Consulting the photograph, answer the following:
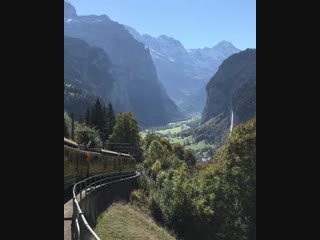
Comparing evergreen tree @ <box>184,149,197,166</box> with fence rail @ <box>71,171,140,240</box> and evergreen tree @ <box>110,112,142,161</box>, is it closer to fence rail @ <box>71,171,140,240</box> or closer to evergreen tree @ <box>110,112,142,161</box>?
evergreen tree @ <box>110,112,142,161</box>

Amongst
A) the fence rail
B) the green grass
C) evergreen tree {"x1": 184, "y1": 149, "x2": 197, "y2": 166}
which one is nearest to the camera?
the fence rail

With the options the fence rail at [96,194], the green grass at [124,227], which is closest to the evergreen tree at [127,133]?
the fence rail at [96,194]

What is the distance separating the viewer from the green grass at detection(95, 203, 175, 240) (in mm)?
24625

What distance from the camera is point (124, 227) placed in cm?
2714

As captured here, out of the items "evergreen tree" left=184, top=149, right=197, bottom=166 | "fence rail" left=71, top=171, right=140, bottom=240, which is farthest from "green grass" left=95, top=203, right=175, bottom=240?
"evergreen tree" left=184, top=149, right=197, bottom=166

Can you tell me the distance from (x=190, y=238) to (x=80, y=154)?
48.9 ft

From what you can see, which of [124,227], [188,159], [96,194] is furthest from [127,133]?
[124,227]

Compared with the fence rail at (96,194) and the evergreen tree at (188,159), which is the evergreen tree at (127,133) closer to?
the evergreen tree at (188,159)

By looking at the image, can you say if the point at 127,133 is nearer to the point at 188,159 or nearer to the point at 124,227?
the point at 188,159

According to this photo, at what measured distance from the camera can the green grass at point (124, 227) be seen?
24625 mm
